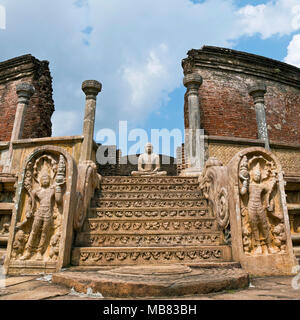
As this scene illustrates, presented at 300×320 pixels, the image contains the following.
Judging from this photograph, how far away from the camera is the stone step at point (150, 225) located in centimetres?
392

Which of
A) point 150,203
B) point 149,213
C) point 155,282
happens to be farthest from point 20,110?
point 155,282

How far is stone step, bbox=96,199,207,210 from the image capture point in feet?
14.8

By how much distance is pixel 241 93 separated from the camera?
12773 mm

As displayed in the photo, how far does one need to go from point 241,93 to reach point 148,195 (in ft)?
32.9

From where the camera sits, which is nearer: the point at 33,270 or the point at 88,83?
the point at 33,270

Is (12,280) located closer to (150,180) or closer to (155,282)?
(155,282)

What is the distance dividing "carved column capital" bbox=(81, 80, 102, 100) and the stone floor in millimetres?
6549

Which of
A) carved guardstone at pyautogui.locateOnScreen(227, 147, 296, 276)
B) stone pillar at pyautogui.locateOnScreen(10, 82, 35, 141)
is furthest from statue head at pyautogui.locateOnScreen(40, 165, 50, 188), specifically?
stone pillar at pyautogui.locateOnScreen(10, 82, 35, 141)

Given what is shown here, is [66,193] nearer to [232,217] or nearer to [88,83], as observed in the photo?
[232,217]

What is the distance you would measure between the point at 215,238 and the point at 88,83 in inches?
257

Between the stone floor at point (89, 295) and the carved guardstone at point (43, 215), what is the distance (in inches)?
15.3

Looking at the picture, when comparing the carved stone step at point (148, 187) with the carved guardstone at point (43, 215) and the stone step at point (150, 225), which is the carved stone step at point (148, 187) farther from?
the carved guardstone at point (43, 215)

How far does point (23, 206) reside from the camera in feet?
11.3
